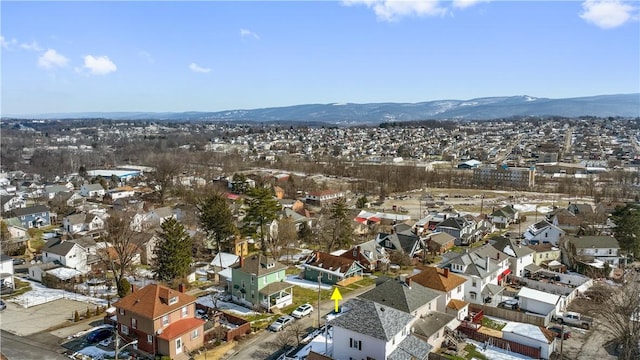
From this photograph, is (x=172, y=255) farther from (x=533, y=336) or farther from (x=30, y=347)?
(x=533, y=336)

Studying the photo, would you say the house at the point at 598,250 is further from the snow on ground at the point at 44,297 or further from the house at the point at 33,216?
the house at the point at 33,216

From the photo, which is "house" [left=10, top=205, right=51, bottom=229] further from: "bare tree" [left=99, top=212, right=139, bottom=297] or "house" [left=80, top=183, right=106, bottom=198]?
"bare tree" [left=99, top=212, right=139, bottom=297]

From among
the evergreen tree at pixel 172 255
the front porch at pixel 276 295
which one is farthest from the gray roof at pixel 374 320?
the evergreen tree at pixel 172 255

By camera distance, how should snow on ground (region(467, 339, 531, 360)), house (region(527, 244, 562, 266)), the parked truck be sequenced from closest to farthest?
1. snow on ground (region(467, 339, 531, 360))
2. the parked truck
3. house (region(527, 244, 562, 266))

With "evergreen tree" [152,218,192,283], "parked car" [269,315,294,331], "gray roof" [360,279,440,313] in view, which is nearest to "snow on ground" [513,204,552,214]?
"gray roof" [360,279,440,313]

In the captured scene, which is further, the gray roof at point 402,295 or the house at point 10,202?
the house at point 10,202
